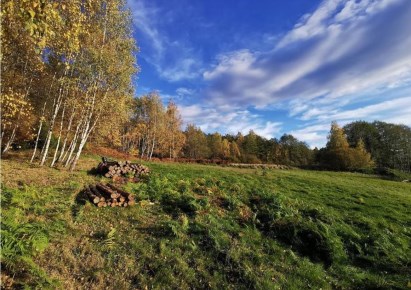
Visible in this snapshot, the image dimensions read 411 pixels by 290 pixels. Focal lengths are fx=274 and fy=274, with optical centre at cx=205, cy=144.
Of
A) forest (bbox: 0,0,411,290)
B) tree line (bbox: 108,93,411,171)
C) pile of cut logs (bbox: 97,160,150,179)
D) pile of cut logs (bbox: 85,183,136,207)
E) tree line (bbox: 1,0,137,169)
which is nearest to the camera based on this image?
forest (bbox: 0,0,411,290)

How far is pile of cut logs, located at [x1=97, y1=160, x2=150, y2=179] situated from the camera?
19.7 meters

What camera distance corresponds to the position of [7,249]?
748 cm

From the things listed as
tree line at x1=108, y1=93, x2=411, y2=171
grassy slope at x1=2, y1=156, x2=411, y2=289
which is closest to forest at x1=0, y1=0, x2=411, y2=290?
grassy slope at x1=2, y1=156, x2=411, y2=289

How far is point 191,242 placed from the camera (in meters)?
11.0

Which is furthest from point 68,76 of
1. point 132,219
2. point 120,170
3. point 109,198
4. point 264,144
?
point 264,144

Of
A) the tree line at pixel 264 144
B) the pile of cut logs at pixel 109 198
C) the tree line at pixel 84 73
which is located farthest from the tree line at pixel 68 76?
the tree line at pixel 264 144

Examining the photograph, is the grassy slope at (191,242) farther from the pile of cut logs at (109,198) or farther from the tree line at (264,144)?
the tree line at (264,144)

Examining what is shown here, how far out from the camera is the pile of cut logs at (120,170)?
64.5ft

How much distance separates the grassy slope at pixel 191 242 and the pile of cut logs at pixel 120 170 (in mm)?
3224

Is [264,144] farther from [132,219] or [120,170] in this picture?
[132,219]

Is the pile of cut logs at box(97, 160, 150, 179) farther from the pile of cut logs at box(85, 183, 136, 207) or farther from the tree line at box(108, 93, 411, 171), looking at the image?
the tree line at box(108, 93, 411, 171)

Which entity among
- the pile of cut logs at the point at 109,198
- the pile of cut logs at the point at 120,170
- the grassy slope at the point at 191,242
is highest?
the pile of cut logs at the point at 120,170

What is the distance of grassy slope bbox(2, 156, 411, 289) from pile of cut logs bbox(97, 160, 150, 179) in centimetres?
322

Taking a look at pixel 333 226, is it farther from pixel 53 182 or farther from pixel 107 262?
pixel 53 182
